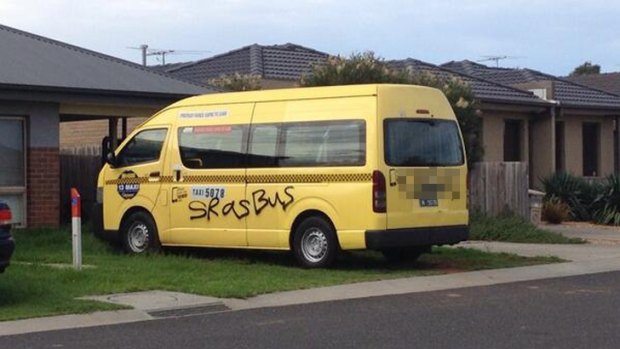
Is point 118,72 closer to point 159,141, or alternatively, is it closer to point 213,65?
point 159,141

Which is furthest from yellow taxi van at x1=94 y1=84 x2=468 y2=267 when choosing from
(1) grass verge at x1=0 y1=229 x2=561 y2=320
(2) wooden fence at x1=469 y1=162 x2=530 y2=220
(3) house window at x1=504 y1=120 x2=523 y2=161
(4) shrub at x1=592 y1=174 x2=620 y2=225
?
(3) house window at x1=504 y1=120 x2=523 y2=161

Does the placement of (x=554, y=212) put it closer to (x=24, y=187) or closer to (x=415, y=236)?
(x=415, y=236)

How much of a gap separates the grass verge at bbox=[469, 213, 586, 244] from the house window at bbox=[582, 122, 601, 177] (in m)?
13.9

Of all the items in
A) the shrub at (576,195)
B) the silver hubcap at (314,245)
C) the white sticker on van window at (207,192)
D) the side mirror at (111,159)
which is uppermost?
the side mirror at (111,159)

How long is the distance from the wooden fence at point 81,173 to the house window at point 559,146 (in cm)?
1551

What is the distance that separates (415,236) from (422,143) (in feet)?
4.27

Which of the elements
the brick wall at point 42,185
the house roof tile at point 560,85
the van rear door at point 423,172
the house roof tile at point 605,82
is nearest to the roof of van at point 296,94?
the van rear door at point 423,172

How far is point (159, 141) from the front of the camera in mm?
16859

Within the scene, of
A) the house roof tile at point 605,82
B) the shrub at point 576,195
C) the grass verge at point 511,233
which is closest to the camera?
the grass verge at point 511,233

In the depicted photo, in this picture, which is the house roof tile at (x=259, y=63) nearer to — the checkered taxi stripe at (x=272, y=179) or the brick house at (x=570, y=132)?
the brick house at (x=570, y=132)

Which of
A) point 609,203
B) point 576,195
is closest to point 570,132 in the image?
point 576,195

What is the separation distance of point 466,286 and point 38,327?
573 cm

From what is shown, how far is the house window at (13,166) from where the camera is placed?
62.0 ft

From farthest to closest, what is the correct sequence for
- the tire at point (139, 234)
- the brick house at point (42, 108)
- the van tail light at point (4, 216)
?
the brick house at point (42, 108)
the tire at point (139, 234)
the van tail light at point (4, 216)
